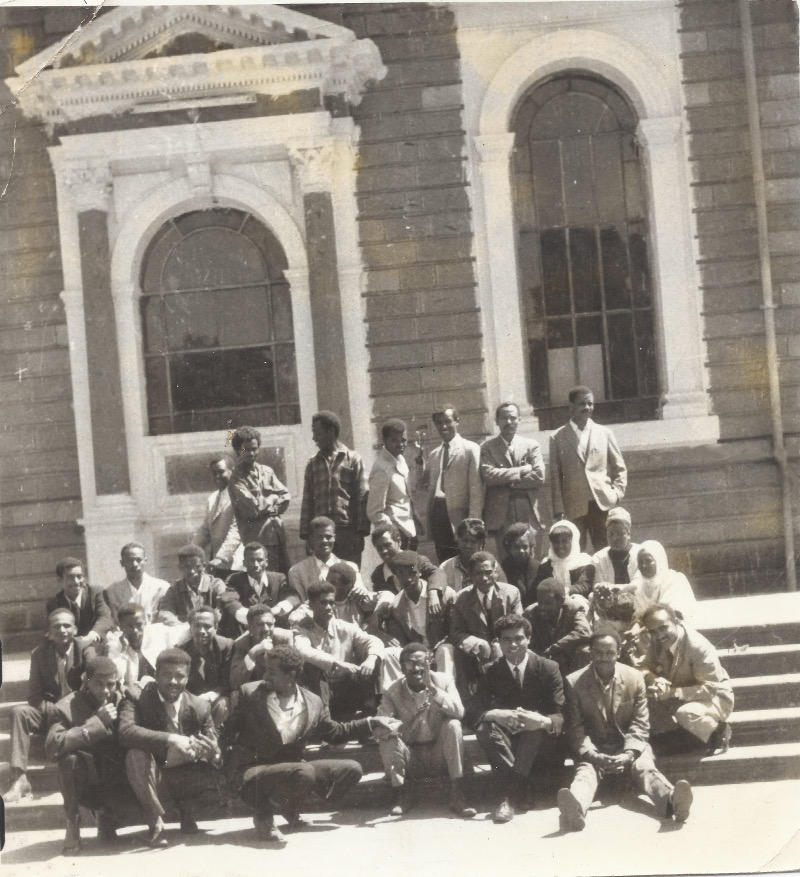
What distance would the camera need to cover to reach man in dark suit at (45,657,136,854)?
6.98 meters

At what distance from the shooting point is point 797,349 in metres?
8.61

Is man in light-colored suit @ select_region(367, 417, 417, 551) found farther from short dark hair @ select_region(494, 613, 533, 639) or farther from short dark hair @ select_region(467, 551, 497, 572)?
short dark hair @ select_region(494, 613, 533, 639)

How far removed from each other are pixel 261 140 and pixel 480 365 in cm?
231

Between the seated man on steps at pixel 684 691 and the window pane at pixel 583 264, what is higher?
the window pane at pixel 583 264

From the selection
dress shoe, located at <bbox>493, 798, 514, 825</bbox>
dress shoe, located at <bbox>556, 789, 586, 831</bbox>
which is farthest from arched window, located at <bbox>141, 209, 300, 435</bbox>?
dress shoe, located at <bbox>556, 789, 586, 831</bbox>

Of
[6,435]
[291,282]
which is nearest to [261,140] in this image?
[291,282]

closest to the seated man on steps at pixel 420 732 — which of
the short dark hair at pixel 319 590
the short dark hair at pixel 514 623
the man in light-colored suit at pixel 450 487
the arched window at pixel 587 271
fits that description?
the short dark hair at pixel 514 623

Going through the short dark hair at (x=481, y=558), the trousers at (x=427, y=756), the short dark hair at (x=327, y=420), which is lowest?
the trousers at (x=427, y=756)

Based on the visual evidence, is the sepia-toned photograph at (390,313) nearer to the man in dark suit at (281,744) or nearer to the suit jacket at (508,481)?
the suit jacket at (508,481)

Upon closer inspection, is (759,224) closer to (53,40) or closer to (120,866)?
(53,40)

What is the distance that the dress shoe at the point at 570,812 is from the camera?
6.66 m

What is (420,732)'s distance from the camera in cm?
695

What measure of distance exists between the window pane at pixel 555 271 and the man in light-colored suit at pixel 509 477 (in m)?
1.34

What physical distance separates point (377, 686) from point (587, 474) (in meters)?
2.10
